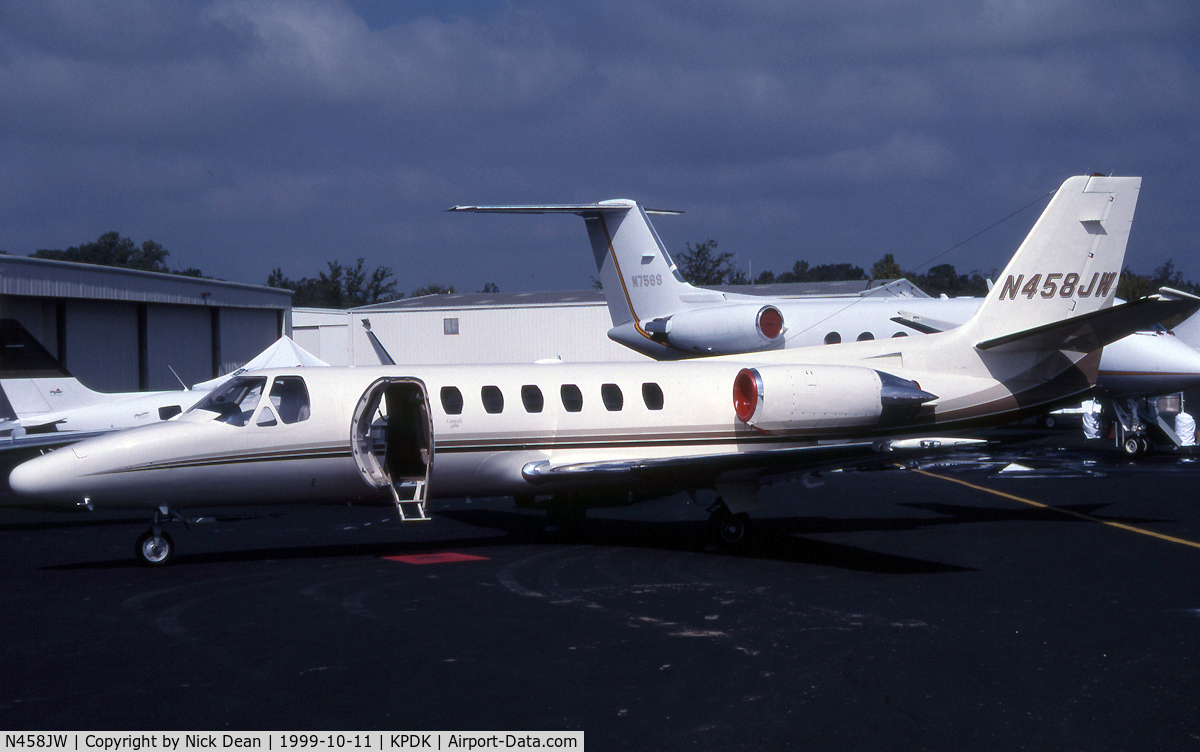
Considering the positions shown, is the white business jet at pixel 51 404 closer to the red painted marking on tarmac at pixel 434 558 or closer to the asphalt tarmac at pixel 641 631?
the asphalt tarmac at pixel 641 631

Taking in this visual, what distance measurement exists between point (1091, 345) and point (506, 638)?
10.6 meters

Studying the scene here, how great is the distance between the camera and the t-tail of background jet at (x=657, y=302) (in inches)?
925

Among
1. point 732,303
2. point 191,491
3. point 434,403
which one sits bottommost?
point 191,491

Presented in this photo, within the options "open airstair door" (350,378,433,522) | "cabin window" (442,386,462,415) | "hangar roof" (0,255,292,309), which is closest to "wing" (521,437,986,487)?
"cabin window" (442,386,462,415)

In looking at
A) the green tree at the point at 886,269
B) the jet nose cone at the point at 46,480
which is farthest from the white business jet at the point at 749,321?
the green tree at the point at 886,269

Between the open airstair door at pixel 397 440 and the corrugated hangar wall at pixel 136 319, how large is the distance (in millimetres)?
18122

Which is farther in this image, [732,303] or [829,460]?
[732,303]

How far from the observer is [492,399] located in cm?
1336

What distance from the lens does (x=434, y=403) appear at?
1305cm

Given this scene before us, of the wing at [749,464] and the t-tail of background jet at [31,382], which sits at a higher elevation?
the t-tail of background jet at [31,382]

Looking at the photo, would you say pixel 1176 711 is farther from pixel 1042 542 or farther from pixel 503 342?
pixel 503 342

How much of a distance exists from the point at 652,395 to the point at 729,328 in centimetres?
987

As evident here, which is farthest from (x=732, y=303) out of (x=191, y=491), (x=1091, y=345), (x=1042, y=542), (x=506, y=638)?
(x=506, y=638)

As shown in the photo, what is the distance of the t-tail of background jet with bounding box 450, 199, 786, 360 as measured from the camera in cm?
2350
